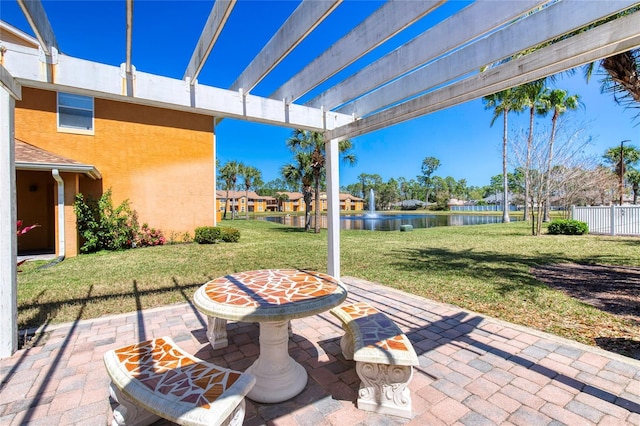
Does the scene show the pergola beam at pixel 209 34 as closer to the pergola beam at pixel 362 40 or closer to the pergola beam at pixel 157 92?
the pergola beam at pixel 157 92

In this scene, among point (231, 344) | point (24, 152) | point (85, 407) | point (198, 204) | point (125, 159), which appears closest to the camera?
point (85, 407)

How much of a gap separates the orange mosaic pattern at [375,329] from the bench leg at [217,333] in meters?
1.34

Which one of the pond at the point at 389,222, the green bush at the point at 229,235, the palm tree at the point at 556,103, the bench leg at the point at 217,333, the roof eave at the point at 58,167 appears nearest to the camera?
the bench leg at the point at 217,333

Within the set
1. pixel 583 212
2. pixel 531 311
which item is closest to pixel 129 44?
pixel 531 311

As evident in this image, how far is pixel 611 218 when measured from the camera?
12.9 meters

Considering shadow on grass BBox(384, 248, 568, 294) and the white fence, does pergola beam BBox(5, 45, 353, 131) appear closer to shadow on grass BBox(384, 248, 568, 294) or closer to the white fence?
shadow on grass BBox(384, 248, 568, 294)

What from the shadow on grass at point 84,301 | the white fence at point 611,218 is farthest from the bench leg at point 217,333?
the white fence at point 611,218

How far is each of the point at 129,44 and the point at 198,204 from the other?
1087 centimetres

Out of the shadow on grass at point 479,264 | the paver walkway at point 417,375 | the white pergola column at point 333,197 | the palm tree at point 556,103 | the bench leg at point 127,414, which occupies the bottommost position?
the paver walkway at point 417,375

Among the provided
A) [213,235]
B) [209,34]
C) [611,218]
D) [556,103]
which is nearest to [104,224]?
[213,235]

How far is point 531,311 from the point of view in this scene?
4.14 meters

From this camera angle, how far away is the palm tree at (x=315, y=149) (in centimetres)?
1586

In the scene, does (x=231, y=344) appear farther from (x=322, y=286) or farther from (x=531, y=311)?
(x=531, y=311)

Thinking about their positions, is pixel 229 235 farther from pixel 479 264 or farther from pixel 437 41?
pixel 437 41
